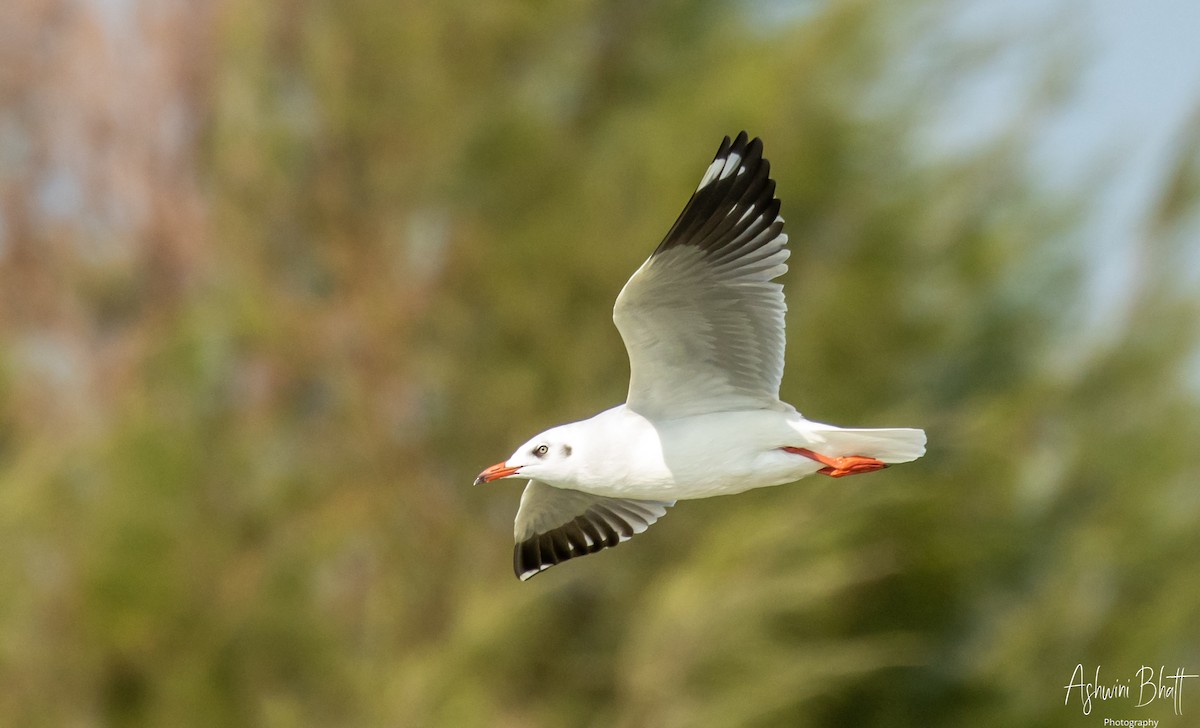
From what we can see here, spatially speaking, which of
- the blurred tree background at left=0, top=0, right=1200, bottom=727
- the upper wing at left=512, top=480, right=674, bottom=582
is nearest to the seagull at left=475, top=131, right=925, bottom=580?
Answer: the upper wing at left=512, top=480, right=674, bottom=582

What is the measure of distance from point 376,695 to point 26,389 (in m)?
3.05

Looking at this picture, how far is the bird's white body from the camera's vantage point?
154 inches

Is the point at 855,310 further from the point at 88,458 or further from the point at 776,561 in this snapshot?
the point at 88,458

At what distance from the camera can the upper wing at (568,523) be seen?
462 cm

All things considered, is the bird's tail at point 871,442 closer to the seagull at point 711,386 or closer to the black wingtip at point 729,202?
the seagull at point 711,386

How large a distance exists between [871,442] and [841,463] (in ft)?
0.31

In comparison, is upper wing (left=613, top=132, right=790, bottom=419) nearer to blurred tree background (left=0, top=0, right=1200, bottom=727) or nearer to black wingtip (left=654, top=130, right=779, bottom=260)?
black wingtip (left=654, top=130, right=779, bottom=260)

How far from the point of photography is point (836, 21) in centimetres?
827

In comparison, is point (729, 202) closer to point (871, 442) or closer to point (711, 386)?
point (711, 386)

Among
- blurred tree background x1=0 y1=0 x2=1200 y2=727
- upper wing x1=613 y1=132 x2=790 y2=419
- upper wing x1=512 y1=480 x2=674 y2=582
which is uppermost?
blurred tree background x1=0 y1=0 x2=1200 y2=727

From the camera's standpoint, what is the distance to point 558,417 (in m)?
8.00

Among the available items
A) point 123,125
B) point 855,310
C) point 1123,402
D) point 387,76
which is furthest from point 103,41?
point 1123,402

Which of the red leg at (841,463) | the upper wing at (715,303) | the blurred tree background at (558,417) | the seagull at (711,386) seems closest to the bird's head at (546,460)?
the seagull at (711,386)

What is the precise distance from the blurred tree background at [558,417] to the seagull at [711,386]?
9.08ft
